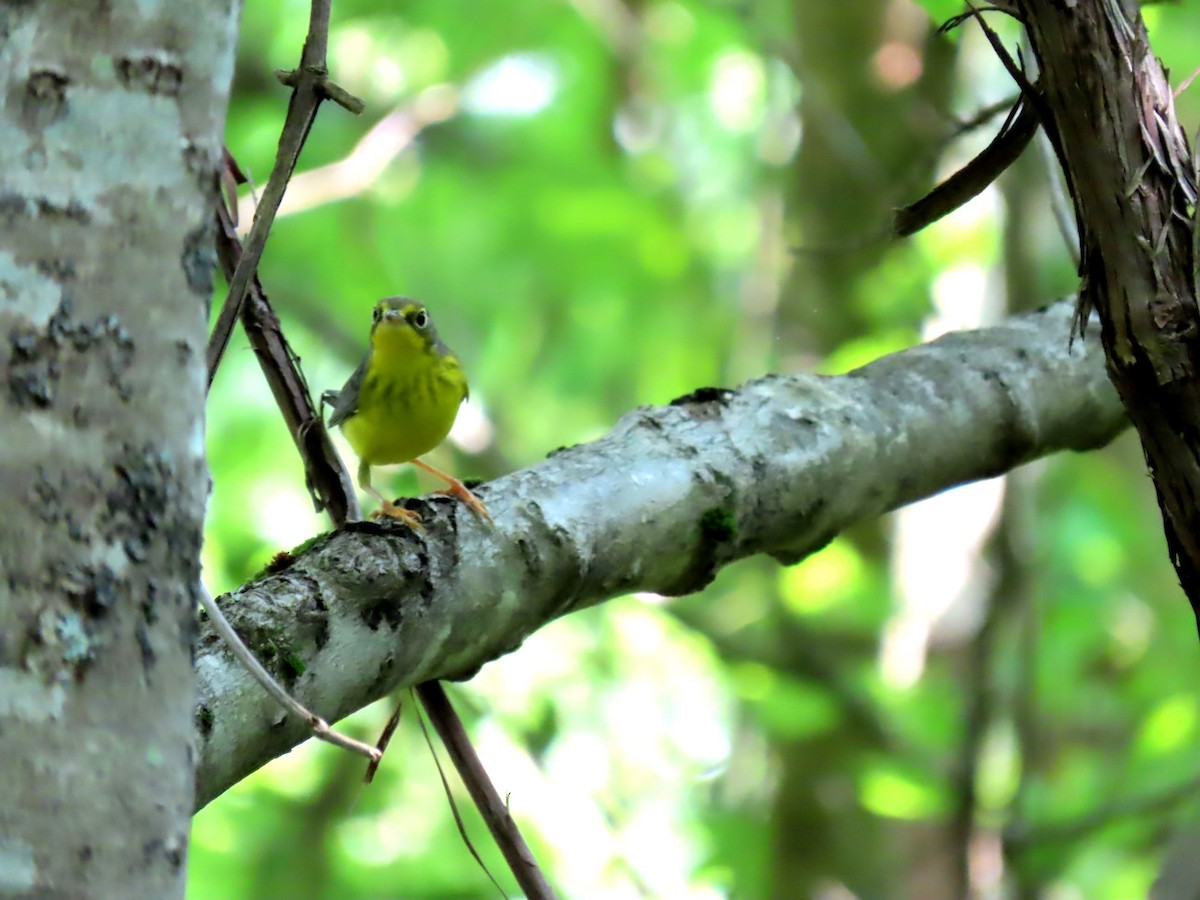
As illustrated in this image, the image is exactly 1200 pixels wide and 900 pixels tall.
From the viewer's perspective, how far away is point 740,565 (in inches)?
264

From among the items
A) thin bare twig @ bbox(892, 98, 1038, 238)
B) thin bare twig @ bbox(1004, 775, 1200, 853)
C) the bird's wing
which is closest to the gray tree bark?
thin bare twig @ bbox(892, 98, 1038, 238)

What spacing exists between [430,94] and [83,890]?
18.6ft

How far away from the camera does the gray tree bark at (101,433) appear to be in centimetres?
90

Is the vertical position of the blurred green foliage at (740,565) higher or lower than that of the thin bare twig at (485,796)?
higher

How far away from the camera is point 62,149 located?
0.96 metres

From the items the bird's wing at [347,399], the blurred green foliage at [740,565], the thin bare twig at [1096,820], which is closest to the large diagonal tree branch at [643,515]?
the blurred green foliage at [740,565]

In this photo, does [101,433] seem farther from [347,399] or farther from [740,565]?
[740,565]

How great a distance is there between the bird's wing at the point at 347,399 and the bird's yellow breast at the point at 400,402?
2 centimetres

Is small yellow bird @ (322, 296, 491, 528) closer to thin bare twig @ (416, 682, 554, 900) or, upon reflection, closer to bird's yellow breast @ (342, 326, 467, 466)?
bird's yellow breast @ (342, 326, 467, 466)

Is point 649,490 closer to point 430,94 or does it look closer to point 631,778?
point 430,94

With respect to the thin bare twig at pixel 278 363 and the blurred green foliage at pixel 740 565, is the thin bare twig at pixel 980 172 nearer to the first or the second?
the thin bare twig at pixel 278 363

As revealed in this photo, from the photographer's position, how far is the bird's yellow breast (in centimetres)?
349

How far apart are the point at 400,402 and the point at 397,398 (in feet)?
0.05

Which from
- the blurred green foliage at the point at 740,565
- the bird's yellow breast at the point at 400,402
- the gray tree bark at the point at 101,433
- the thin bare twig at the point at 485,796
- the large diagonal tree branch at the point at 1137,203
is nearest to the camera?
the gray tree bark at the point at 101,433
